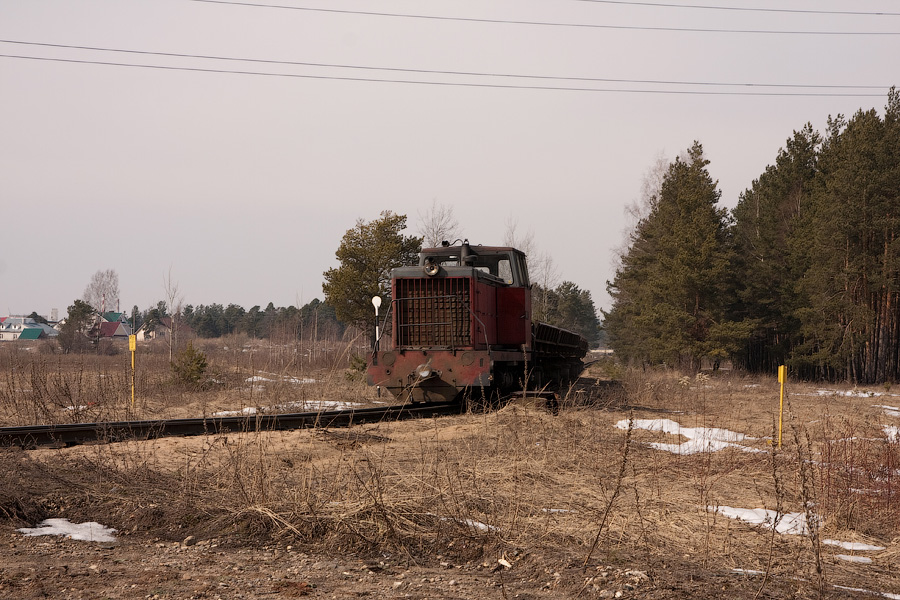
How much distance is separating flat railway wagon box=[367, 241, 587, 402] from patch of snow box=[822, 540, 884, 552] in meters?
7.77

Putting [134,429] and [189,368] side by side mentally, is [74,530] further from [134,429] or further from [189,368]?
[189,368]

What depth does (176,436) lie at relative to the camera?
34.7 feet

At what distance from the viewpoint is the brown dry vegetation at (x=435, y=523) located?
4543 millimetres

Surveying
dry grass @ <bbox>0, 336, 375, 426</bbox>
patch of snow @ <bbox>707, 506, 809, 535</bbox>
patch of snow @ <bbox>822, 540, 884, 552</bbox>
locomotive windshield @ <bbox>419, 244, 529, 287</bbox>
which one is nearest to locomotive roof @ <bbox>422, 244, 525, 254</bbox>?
locomotive windshield @ <bbox>419, 244, 529, 287</bbox>

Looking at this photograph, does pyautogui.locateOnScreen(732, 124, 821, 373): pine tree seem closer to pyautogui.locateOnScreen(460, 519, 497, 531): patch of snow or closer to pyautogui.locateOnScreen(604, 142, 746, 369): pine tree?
pyautogui.locateOnScreen(604, 142, 746, 369): pine tree

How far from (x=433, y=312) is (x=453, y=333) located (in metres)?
0.66

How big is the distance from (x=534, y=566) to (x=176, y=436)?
24.0 ft

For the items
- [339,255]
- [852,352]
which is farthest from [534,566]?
[852,352]

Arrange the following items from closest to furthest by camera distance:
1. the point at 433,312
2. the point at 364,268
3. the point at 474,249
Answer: the point at 433,312 < the point at 474,249 < the point at 364,268

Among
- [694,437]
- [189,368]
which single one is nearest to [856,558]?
[694,437]

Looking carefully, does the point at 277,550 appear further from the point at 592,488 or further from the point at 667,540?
the point at 592,488

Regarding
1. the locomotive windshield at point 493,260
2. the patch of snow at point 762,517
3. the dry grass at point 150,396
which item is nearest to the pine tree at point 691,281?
the dry grass at point 150,396

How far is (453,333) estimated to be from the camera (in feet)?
48.4

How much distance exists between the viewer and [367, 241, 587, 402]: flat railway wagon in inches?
568
